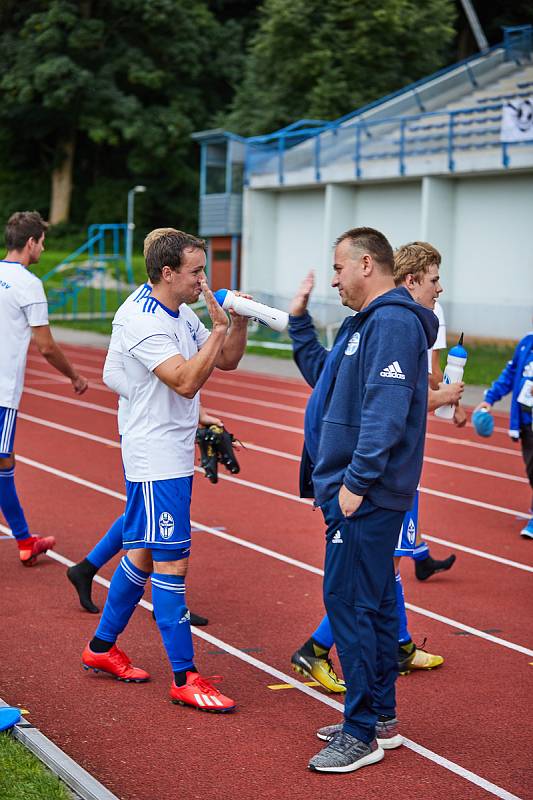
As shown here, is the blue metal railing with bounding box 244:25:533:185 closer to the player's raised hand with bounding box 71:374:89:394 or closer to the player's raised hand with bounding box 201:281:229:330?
the player's raised hand with bounding box 71:374:89:394

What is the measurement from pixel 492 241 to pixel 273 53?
1862 cm

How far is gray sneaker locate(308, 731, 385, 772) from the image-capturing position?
447 centimetres

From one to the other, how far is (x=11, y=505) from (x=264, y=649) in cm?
234

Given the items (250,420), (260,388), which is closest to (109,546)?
(250,420)

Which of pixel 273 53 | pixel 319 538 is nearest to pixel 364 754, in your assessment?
pixel 319 538

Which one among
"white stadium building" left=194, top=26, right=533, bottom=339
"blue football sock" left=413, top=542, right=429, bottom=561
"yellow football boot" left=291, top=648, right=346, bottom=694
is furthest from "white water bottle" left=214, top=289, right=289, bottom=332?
"white stadium building" left=194, top=26, right=533, bottom=339

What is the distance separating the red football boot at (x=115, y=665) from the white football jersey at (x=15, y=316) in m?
2.38

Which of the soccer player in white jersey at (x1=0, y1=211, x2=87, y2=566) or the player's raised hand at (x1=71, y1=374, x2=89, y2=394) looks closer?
the soccer player in white jersey at (x1=0, y1=211, x2=87, y2=566)

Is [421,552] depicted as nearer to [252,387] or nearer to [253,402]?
[253,402]

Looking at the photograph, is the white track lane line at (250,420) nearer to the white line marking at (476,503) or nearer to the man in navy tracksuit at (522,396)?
the white line marking at (476,503)

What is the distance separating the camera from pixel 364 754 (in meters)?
4.54

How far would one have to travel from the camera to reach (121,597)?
536 cm

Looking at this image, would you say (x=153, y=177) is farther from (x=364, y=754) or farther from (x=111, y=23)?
(x=364, y=754)

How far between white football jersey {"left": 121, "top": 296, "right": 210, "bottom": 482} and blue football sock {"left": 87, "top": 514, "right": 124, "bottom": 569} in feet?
3.75
